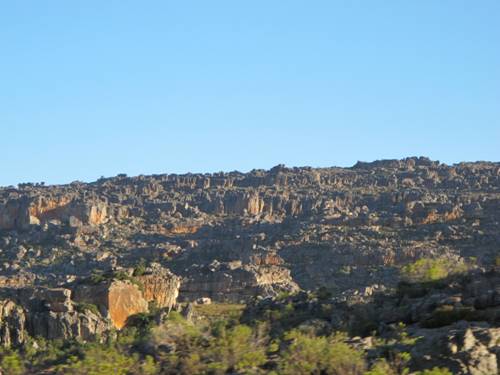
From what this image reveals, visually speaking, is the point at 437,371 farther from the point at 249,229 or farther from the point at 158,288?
the point at 249,229

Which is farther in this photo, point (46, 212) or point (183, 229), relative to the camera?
point (46, 212)

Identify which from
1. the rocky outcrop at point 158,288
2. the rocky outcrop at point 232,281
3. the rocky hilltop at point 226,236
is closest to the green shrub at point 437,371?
the rocky hilltop at point 226,236

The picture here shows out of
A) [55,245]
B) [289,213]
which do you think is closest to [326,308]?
[55,245]

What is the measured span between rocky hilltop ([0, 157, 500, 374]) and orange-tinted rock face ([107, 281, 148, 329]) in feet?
0.18

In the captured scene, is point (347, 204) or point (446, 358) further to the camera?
point (347, 204)

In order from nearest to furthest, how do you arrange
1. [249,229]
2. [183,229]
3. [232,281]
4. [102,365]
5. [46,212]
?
[102,365], [232,281], [249,229], [183,229], [46,212]

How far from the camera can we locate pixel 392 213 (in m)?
80.7

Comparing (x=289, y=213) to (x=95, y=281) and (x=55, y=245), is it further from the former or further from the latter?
(x=95, y=281)

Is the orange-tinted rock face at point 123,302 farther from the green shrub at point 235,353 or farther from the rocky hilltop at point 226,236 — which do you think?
the green shrub at point 235,353

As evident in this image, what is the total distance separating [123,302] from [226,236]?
36.8 meters

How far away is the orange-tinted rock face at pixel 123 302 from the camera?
3944 centimetres

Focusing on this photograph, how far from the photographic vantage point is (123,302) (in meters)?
40.4

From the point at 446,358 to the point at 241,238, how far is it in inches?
2216

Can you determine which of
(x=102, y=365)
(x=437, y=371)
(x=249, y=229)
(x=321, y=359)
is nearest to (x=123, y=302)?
(x=102, y=365)
